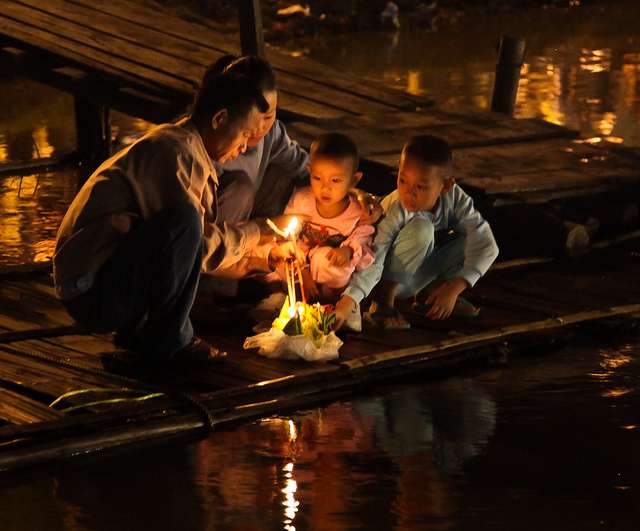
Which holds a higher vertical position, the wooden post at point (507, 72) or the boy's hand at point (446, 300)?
the wooden post at point (507, 72)

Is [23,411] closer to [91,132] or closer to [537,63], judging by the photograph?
[91,132]

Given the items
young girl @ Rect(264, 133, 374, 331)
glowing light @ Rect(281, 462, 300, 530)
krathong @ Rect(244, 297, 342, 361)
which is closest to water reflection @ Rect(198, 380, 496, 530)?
glowing light @ Rect(281, 462, 300, 530)

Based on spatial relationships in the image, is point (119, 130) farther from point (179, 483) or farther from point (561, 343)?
point (179, 483)

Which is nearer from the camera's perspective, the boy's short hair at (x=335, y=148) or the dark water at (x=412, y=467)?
the dark water at (x=412, y=467)

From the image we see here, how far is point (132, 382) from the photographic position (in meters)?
4.34

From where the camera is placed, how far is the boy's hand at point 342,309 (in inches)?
192

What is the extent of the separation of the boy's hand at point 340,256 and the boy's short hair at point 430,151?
1.72 ft

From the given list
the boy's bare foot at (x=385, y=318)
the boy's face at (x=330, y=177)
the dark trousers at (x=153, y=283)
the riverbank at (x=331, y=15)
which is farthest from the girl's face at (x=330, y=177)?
the riverbank at (x=331, y=15)

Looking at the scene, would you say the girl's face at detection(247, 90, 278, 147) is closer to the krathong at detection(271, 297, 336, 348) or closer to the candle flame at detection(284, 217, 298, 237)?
the candle flame at detection(284, 217, 298, 237)

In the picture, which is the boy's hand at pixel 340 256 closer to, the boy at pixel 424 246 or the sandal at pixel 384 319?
the boy at pixel 424 246

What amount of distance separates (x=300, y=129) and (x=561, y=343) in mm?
2707

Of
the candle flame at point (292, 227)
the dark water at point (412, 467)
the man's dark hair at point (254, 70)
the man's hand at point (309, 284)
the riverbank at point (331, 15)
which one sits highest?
the riverbank at point (331, 15)

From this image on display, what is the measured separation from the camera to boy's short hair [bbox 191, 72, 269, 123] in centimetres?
434

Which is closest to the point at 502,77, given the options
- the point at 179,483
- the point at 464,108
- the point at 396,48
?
the point at 464,108
